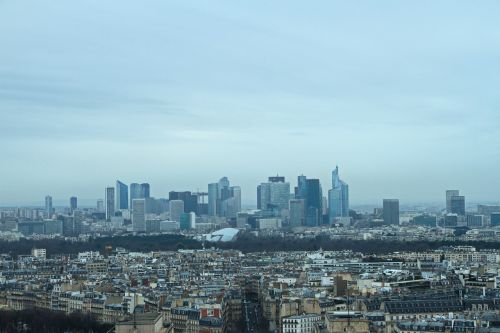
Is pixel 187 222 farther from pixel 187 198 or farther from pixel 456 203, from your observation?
pixel 456 203

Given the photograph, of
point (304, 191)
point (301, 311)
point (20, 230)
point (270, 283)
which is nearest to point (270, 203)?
point (304, 191)

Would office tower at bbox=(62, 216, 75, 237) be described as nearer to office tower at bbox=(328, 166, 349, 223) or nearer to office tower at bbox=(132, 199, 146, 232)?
office tower at bbox=(132, 199, 146, 232)

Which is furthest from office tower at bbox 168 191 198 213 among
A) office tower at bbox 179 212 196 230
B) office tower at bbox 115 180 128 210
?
office tower at bbox 179 212 196 230

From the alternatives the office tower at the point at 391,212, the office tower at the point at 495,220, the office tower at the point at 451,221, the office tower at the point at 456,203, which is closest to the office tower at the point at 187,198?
the office tower at the point at 391,212

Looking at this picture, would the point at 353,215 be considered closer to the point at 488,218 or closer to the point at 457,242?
the point at 488,218

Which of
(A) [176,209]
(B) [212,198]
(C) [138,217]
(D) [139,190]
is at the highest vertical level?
(D) [139,190]

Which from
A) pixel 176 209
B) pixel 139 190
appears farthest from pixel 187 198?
pixel 139 190

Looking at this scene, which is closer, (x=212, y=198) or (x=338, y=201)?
(x=338, y=201)

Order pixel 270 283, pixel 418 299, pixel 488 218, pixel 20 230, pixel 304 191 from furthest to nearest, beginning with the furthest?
pixel 304 191
pixel 488 218
pixel 20 230
pixel 270 283
pixel 418 299
